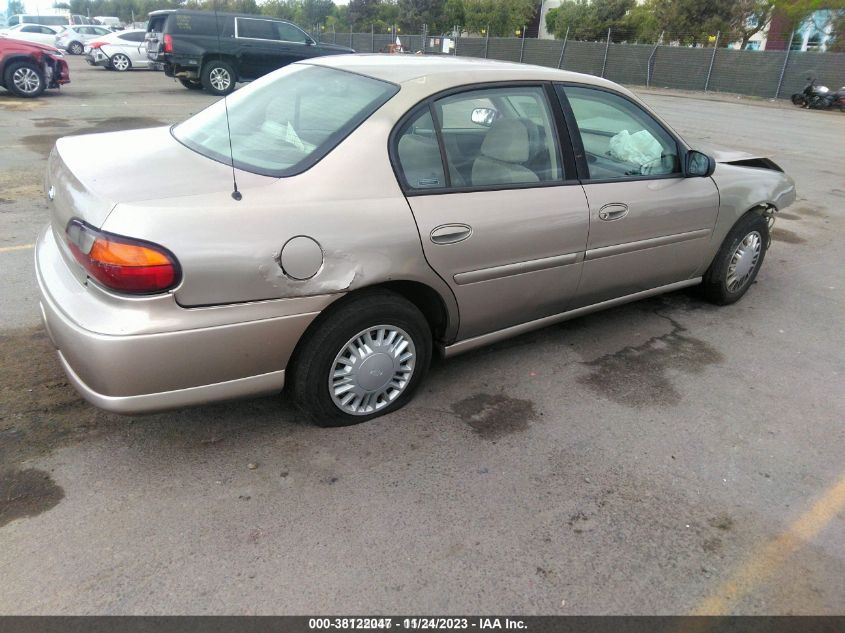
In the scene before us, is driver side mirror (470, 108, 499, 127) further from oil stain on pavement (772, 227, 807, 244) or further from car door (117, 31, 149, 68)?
car door (117, 31, 149, 68)

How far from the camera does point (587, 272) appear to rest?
3629mm

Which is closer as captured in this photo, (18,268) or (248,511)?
(248,511)

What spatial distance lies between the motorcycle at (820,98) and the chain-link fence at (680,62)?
191cm

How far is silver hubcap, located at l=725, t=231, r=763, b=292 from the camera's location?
462cm

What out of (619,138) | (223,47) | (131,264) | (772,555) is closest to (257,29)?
(223,47)

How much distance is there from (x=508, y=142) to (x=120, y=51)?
77.6ft

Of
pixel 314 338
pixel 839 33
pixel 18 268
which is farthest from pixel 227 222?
pixel 839 33

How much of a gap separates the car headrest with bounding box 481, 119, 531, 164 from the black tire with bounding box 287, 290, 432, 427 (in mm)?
945

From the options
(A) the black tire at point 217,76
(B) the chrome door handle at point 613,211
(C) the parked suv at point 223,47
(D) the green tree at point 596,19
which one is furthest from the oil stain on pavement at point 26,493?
(D) the green tree at point 596,19

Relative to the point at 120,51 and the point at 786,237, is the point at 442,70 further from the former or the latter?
the point at 120,51

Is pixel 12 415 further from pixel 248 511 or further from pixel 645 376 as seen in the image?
pixel 645 376

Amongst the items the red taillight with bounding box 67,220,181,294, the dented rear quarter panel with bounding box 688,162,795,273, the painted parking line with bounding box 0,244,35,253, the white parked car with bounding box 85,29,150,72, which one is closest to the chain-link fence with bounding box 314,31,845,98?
the white parked car with bounding box 85,29,150,72

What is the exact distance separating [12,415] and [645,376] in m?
3.29

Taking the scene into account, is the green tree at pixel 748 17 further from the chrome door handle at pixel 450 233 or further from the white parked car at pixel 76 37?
the chrome door handle at pixel 450 233
